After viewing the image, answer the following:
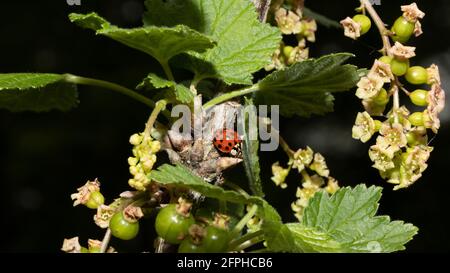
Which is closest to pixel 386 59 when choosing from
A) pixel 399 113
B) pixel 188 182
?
pixel 399 113

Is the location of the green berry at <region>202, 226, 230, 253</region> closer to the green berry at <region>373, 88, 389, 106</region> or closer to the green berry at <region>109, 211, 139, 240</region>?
the green berry at <region>109, 211, 139, 240</region>

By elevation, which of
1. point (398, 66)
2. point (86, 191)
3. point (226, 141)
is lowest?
point (86, 191)

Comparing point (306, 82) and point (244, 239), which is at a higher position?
point (306, 82)

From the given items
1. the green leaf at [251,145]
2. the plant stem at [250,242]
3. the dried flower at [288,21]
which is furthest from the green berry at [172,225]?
the dried flower at [288,21]

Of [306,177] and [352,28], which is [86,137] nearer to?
[306,177]

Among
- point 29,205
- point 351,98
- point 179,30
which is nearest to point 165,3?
point 179,30

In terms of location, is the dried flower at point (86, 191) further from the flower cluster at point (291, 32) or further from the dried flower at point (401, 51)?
the dried flower at point (401, 51)

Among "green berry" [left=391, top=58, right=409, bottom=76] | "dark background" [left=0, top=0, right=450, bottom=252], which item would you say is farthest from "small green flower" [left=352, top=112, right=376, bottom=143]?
"dark background" [left=0, top=0, right=450, bottom=252]
